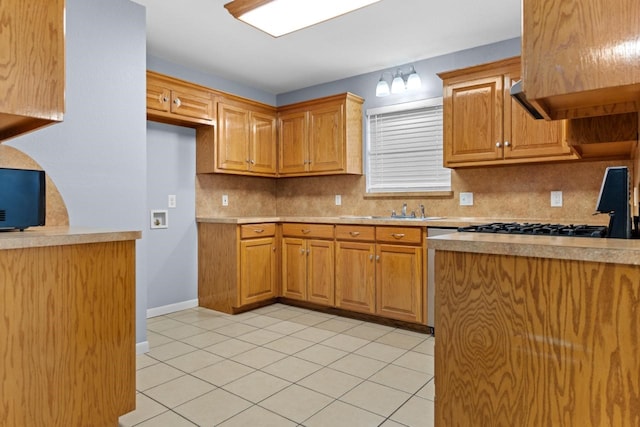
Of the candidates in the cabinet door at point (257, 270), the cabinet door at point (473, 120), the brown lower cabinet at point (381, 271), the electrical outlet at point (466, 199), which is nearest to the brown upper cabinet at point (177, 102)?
the cabinet door at point (257, 270)

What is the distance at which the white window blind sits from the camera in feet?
12.6

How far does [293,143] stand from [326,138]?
A: 1.57 feet

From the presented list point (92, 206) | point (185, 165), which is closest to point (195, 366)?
point (92, 206)

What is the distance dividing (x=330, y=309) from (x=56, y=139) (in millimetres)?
2674

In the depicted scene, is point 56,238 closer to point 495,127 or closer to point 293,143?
point 495,127

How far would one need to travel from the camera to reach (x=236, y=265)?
3752 millimetres

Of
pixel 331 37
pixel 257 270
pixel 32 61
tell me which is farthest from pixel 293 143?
pixel 32 61

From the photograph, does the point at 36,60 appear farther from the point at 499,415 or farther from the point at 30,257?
the point at 499,415

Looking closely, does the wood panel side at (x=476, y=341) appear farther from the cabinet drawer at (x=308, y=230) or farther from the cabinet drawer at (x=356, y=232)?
the cabinet drawer at (x=308, y=230)

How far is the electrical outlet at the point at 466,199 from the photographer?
3.59 metres

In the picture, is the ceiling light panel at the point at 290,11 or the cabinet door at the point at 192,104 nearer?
the ceiling light panel at the point at 290,11

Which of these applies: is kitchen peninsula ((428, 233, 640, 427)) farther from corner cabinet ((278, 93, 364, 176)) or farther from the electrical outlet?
corner cabinet ((278, 93, 364, 176))

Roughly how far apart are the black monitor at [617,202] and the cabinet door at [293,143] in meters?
3.21

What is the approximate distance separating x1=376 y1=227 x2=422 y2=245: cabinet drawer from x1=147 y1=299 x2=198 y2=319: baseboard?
208 centimetres
